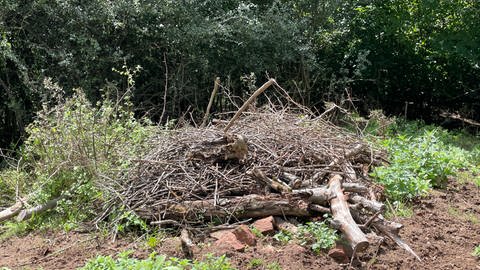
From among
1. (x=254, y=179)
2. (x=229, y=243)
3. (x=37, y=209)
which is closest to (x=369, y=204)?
(x=254, y=179)

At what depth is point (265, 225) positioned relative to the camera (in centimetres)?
555

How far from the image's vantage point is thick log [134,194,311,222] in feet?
18.6

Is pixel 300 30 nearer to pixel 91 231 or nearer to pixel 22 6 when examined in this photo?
pixel 22 6

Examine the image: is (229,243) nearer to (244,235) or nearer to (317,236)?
(244,235)

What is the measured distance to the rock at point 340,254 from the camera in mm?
4984

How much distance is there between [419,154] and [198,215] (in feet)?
8.97

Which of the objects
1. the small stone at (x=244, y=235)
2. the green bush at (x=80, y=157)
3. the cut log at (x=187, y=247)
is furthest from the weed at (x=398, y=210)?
the green bush at (x=80, y=157)

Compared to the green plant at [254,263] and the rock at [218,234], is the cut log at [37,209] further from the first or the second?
the green plant at [254,263]

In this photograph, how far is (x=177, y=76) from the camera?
1030cm

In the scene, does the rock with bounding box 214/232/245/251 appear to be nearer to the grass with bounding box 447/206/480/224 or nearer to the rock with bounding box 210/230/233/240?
the rock with bounding box 210/230/233/240

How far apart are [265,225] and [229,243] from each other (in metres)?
0.47

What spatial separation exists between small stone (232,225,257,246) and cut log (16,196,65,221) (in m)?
2.22

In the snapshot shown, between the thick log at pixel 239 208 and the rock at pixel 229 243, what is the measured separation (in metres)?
0.37

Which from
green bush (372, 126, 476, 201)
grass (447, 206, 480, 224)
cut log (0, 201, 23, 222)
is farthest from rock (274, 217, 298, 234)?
cut log (0, 201, 23, 222)
